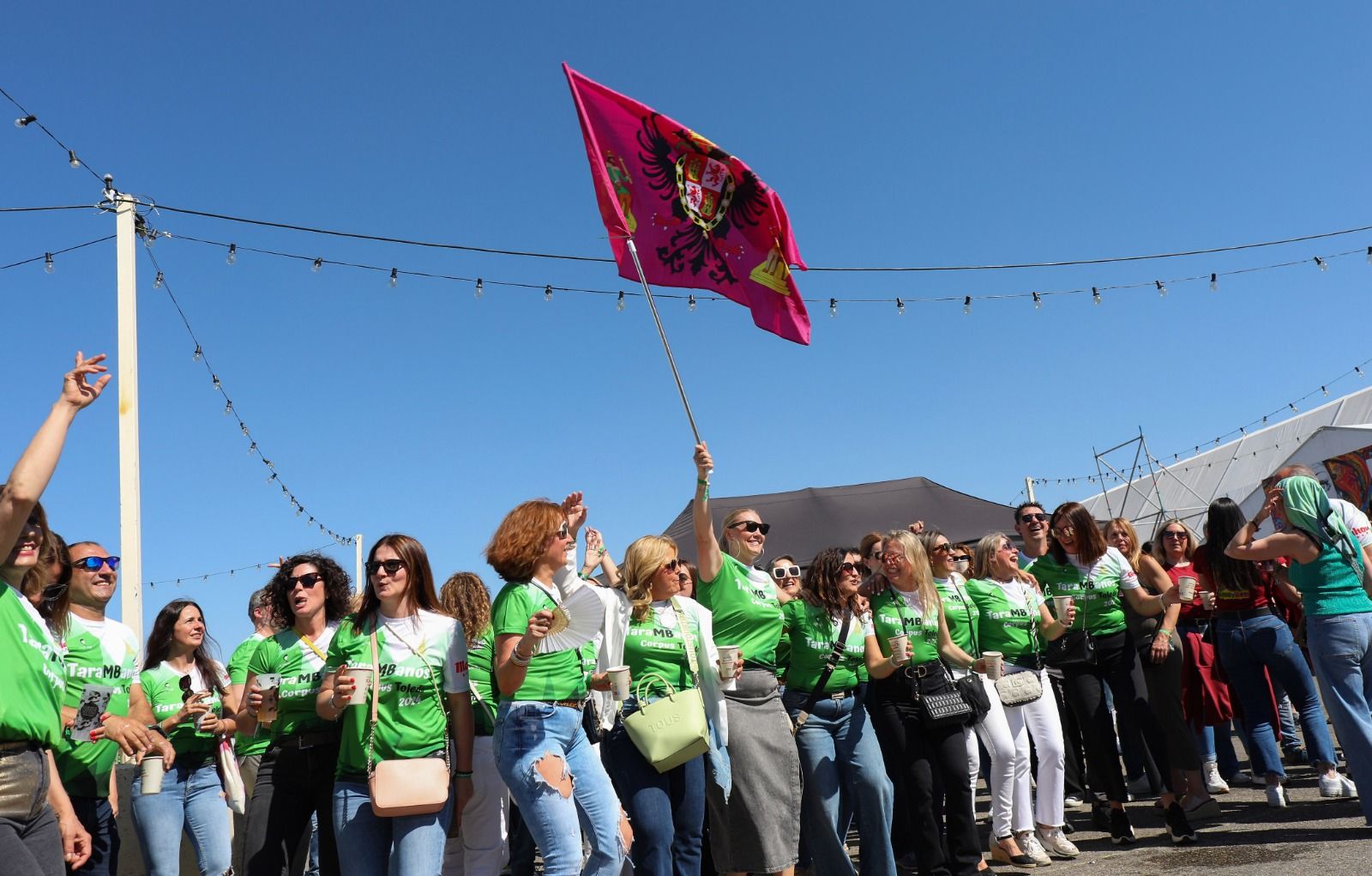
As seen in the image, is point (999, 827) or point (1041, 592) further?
point (1041, 592)

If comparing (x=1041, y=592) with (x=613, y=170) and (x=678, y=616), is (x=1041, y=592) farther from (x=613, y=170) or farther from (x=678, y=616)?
(x=613, y=170)

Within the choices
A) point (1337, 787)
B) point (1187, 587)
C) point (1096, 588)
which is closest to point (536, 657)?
point (1096, 588)

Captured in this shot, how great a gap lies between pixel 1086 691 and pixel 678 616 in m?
3.09

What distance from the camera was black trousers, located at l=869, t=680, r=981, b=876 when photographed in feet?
17.9

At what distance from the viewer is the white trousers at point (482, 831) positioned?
16.8 feet

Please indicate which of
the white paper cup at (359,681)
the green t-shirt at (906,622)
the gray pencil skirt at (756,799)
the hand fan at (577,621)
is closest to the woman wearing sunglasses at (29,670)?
the white paper cup at (359,681)

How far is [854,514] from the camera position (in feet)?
46.8

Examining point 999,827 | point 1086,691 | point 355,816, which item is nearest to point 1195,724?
point 1086,691

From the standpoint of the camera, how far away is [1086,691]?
6.55 m

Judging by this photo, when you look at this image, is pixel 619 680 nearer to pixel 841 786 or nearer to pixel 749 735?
pixel 749 735

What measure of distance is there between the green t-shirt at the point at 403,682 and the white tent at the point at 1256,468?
13.2 metres

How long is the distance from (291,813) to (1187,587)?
532 centimetres

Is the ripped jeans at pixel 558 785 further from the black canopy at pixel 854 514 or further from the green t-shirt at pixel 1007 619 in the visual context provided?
the black canopy at pixel 854 514

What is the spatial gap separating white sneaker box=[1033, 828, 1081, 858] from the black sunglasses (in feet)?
13.8
